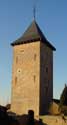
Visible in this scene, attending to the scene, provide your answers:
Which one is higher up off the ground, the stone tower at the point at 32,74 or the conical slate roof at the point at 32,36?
the conical slate roof at the point at 32,36

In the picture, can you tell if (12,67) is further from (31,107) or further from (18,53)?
(31,107)

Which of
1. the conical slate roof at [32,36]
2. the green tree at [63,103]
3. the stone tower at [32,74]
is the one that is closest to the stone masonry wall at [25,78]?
the stone tower at [32,74]

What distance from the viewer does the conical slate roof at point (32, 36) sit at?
4139 centimetres

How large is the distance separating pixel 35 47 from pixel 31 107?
22.7 ft

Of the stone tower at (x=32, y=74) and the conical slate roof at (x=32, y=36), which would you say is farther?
the conical slate roof at (x=32, y=36)

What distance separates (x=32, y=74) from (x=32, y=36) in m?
4.67

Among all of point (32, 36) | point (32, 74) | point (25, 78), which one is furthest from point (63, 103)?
point (32, 36)

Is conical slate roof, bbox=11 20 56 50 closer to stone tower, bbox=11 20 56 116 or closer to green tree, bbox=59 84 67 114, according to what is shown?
stone tower, bbox=11 20 56 116

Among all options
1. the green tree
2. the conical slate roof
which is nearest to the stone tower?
the conical slate roof

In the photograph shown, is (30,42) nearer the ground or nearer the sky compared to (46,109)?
nearer the sky

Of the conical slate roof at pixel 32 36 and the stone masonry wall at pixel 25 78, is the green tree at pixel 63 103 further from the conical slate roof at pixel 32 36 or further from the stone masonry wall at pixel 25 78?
the conical slate roof at pixel 32 36

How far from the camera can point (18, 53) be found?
4241cm

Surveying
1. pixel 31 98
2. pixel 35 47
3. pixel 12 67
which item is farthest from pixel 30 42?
pixel 31 98

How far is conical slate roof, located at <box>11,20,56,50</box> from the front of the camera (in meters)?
41.4
